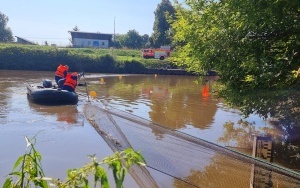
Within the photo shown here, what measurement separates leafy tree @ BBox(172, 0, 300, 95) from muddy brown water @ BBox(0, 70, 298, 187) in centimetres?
184

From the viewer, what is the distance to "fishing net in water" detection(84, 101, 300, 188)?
544 cm

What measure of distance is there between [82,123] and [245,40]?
7.22 m

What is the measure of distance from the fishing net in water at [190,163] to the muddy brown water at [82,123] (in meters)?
0.19

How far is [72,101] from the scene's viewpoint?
15656mm

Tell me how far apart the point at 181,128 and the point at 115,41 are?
2160 inches

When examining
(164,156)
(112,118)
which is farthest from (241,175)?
(112,118)

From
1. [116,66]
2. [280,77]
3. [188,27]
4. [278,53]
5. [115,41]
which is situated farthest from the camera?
[115,41]

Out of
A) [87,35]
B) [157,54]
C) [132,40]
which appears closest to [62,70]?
[157,54]

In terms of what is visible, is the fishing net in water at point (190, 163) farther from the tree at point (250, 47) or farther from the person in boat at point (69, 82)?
the person in boat at point (69, 82)

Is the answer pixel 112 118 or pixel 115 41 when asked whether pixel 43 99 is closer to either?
pixel 112 118

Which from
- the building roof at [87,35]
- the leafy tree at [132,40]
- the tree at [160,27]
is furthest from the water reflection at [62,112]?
the leafy tree at [132,40]

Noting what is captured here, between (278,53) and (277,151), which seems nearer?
(278,53)

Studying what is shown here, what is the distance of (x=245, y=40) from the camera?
7559mm

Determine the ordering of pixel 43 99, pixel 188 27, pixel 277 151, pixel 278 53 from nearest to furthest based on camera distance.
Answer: pixel 278 53 → pixel 188 27 → pixel 277 151 → pixel 43 99
